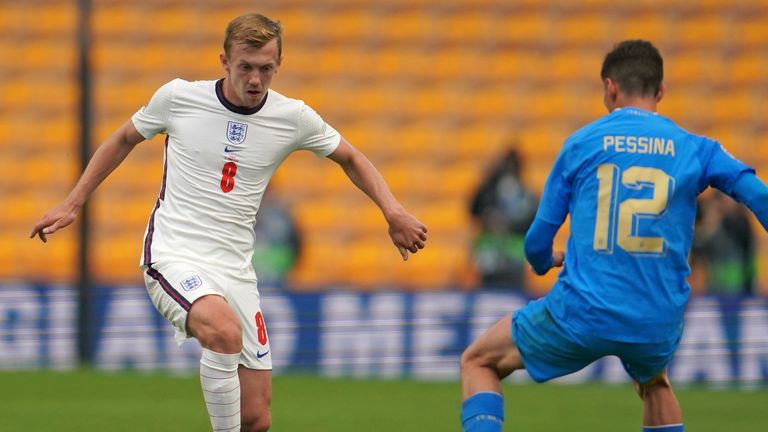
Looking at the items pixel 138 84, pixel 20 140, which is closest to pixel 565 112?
pixel 138 84

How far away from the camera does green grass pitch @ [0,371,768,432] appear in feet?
26.1

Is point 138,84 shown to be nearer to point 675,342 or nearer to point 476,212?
point 476,212

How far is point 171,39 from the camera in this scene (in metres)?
15.7

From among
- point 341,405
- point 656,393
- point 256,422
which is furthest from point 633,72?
point 341,405

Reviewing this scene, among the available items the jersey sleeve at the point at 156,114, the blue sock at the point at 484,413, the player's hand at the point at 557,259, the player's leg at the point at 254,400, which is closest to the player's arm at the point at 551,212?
the player's hand at the point at 557,259

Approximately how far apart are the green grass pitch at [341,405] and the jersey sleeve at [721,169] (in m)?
3.21

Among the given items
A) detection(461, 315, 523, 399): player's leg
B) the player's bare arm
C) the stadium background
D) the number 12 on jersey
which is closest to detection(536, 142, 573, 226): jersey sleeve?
the number 12 on jersey

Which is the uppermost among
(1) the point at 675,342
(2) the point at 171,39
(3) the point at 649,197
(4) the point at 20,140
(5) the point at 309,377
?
(2) the point at 171,39

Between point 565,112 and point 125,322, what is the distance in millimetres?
6602

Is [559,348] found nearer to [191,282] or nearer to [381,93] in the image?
[191,282]

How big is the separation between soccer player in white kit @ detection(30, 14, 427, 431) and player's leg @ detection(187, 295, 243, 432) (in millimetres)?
11

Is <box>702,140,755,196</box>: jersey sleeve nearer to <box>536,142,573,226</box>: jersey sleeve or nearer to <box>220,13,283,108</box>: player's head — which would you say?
<box>536,142,573,226</box>: jersey sleeve

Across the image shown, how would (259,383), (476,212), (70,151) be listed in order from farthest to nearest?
(70,151) → (476,212) → (259,383)

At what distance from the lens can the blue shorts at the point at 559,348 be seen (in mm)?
5055
